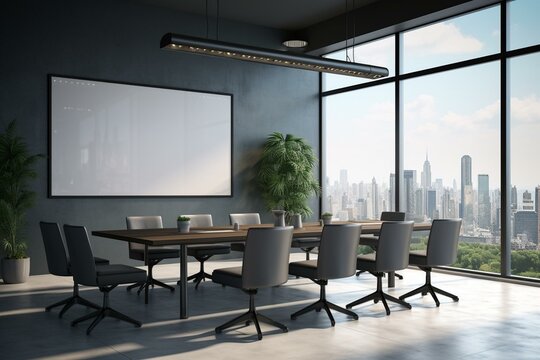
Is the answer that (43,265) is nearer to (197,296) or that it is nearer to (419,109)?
(197,296)

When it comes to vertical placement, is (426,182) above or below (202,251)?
above

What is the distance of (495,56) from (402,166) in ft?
7.63

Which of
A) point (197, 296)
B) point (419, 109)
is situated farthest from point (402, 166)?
point (197, 296)

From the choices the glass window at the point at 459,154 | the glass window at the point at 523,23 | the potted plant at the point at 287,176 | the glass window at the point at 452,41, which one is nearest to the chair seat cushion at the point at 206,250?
the potted plant at the point at 287,176

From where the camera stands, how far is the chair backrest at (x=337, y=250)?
5.36 metres

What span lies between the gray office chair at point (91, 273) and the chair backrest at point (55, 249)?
20cm

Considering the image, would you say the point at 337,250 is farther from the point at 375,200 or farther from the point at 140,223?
the point at 375,200

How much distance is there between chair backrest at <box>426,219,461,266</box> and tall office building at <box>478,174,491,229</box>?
2068 millimetres

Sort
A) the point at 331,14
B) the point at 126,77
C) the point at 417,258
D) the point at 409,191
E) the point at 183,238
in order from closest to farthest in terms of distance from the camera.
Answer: the point at 183,238 → the point at 417,258 → the point at 126,77 → the point at 409,191 → the point at 331,14

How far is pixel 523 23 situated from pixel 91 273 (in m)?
6.32

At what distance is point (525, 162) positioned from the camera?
7.80 metres

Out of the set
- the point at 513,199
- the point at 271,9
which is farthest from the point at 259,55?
the point at 513,199

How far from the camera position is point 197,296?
22.1 ft

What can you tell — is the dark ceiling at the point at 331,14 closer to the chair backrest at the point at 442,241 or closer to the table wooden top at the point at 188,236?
the chair backrest at the point at 442,241
